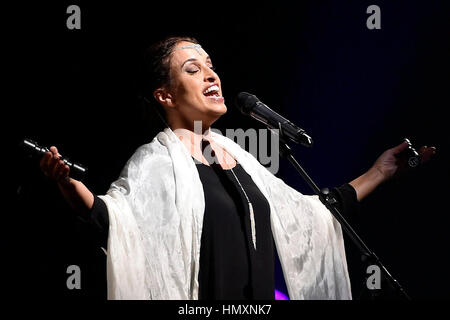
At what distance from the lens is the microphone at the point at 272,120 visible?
2.24 metres

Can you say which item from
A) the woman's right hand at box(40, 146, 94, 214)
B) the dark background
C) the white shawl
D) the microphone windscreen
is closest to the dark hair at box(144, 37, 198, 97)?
the dark background

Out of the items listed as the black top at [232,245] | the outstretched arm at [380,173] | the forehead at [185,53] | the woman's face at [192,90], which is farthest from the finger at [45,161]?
the outstretched arm at [380,173]

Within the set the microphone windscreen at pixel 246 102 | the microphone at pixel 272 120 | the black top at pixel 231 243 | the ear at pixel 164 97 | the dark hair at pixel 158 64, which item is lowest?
the black top at pixel 231 243

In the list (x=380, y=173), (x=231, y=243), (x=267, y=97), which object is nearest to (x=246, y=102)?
(x=231, y=243)

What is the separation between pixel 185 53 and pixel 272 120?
0.58 metres

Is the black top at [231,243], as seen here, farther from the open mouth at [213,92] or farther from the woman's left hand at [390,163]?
the woman's left hand at [390,163]

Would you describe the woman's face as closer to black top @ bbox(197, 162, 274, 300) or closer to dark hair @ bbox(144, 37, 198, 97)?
dark hair @ bbox(144, 37, 198, 97)

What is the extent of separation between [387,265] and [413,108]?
2.69 feet

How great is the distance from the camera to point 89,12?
9.57 ft

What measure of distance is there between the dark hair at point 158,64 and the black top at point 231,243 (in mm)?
434

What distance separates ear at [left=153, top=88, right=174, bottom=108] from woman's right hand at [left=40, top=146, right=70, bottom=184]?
0.79 m

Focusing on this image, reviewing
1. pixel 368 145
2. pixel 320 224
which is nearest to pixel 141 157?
pixel 320 224

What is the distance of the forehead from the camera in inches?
105
